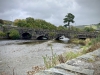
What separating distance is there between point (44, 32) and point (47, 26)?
2729 centimetres

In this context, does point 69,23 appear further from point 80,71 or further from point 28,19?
point 80,71

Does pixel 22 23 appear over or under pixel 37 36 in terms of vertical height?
over

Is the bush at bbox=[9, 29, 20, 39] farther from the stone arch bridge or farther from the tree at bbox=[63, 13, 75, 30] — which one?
the tree at bbox=[63, 13, 75, 30]

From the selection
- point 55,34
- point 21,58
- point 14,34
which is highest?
point 14,34

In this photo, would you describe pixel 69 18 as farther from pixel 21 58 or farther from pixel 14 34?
pixel 21 58

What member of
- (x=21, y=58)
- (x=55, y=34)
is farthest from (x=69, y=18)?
(x=21, y=58)

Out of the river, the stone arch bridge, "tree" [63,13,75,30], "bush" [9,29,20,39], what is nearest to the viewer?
the river

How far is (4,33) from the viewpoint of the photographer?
2635 inches

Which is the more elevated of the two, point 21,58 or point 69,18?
point 69,18

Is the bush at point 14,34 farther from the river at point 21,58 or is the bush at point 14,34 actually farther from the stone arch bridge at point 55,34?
the river at point 21,58

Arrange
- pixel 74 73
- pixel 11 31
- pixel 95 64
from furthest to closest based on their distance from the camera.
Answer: pixel 11 31 → pixel 95 64 → pixel 74 73

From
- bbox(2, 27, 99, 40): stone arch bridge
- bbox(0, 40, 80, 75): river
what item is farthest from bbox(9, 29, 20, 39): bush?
bbox(0, 40, 80, 75): river

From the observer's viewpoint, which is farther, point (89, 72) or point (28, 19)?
point (28, 19)

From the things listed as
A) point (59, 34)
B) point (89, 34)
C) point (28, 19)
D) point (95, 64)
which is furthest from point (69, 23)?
point (95, 64)
